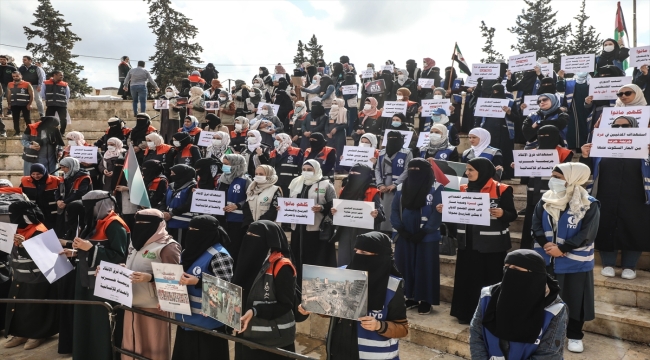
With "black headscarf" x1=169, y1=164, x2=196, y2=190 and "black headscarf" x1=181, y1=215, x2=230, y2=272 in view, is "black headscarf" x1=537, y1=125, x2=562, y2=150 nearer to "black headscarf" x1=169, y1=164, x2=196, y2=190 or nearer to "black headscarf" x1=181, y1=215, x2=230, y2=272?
"black headscarf" x1=181, y1=215, x2=230, y2=272

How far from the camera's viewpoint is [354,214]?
6.05 meters

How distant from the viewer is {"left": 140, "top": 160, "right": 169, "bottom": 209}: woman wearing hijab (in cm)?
775

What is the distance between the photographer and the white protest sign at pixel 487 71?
10086 millimetres

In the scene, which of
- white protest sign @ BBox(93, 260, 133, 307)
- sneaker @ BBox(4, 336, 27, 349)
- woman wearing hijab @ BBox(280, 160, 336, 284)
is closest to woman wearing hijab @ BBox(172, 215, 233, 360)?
white protest sign @ BBox(93, 260, 133, 307)

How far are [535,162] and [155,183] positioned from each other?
530cm

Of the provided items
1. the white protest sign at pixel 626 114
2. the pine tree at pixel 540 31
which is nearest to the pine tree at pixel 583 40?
the pine tree at pixel 540 31

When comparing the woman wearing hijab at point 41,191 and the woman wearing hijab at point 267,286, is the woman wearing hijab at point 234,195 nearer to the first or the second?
the woman wearing hijab at point 41,191

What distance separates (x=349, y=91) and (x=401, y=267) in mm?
6938

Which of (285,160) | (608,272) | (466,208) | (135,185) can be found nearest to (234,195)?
(135,185)

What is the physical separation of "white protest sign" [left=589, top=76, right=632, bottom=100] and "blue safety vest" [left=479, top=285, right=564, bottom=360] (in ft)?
18.3

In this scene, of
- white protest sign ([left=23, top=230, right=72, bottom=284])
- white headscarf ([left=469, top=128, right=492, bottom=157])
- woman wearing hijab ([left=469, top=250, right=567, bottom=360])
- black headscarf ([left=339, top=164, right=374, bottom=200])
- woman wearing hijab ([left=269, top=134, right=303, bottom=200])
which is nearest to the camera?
woman wearing hijab ([left=469, top=250, right=567, bottom=360])

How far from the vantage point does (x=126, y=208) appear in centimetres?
810

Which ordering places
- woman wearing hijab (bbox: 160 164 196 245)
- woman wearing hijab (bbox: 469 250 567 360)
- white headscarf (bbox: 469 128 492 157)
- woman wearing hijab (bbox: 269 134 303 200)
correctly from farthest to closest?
woman wearing hijab (bbox: 269 134 303 200) < woman wearing hijab (bbox: 160 164 196 245) < white headscarf (bbox: 469 128 492 157) < woman wearing hijab (bbox: 469 250 567 360)

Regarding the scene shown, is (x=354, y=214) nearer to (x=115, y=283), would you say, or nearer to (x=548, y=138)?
(x=548, y=138)
